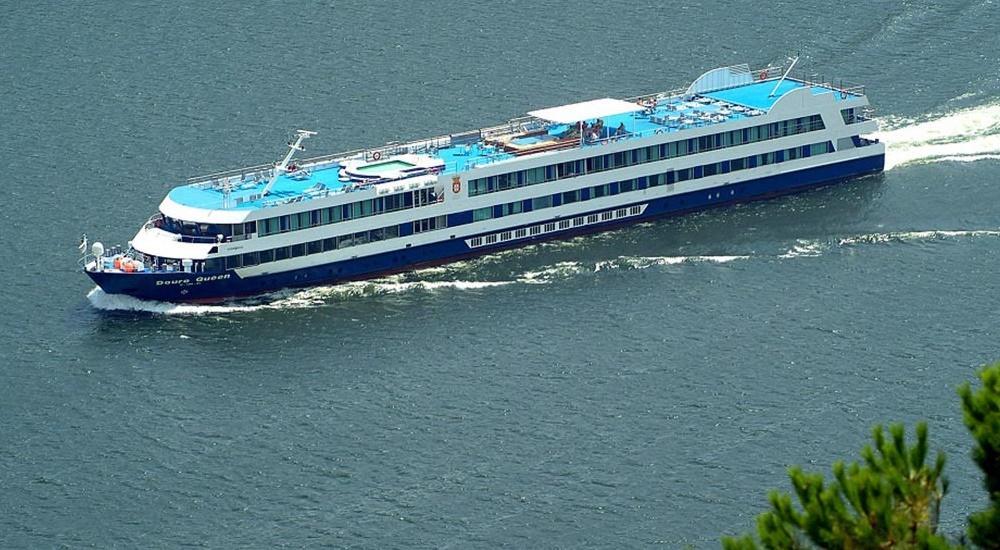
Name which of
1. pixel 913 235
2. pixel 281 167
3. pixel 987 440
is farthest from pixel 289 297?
pixel 987 440

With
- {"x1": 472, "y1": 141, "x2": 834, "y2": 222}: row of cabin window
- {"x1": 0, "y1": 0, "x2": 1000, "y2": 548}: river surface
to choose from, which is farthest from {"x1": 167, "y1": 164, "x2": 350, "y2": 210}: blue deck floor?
{"x1": 472, "y1": 141, "x2": 834, "y2": 222}: row of cabin window

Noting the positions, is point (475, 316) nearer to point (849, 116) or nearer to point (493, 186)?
point (493, 186)

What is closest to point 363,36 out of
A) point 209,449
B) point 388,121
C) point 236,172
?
point 388,121

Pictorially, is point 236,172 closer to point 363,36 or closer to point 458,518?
point 363,36

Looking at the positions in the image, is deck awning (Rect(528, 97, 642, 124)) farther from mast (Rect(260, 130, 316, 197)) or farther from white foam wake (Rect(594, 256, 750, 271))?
mast (Rect(260, 130, 316, 197))

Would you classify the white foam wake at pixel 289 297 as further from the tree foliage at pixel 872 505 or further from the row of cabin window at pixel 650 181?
the tree foliage at pixel 872 505
